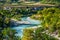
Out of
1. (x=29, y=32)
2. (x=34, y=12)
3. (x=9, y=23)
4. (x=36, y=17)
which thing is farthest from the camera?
(x=34, y=12)

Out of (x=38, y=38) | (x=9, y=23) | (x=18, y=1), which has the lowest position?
(x=18, y=1)

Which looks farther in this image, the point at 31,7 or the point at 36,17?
the point at 31,7

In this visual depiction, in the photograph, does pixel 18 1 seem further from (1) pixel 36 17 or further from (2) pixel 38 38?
(2) pixel 38 38

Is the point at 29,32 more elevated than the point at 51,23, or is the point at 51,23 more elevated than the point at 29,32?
the point at 29,32

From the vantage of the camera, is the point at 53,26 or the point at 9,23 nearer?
the point at 53,26

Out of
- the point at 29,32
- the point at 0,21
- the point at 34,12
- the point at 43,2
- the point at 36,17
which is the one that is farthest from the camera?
the point at 43,2

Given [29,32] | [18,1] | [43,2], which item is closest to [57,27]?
[29,32]

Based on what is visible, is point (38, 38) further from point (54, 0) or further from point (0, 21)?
point (54, 0)

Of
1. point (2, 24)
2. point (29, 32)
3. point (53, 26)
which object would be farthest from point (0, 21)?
point (29, 32)

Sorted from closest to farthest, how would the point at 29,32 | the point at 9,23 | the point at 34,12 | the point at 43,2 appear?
the point at 29,32
the point at 9,23
the point at 34,12
the point at 43,2
